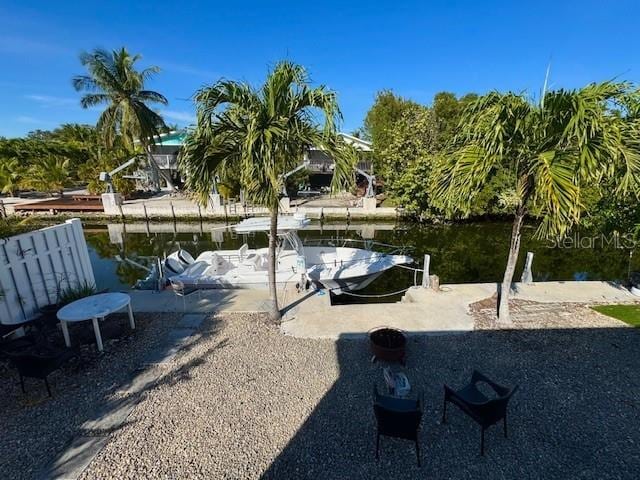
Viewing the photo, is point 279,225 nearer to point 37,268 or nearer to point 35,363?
point 37,268

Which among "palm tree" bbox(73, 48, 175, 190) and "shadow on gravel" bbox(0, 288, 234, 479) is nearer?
"shadow on gravel" bbox(0, 288, 234, 479)

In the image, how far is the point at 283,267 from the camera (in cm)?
966

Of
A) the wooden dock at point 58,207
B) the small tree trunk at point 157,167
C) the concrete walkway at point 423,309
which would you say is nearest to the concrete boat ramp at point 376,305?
the concrete walkway at point 423,309

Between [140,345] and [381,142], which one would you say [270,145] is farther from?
[381,142]

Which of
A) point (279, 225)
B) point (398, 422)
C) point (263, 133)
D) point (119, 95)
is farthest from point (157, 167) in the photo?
point (398, 422)

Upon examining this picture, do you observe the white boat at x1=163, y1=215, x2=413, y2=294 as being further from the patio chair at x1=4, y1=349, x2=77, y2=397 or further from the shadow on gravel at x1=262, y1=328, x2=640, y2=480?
the patio chair at x1=4, y1=349, x2=77, y2=397

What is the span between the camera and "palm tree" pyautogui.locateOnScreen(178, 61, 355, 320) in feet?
16.9

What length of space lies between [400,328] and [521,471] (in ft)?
10.3

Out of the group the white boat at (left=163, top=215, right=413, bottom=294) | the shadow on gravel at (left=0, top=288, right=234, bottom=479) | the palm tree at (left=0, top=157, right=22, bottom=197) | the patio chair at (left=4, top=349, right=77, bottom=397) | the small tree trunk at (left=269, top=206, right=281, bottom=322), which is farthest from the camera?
the palm tree at (left=0, top=157, right=22, bottom=197)

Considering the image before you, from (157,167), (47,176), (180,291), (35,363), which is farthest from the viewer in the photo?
(157,167)

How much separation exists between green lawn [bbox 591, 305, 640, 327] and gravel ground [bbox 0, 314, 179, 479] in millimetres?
9678

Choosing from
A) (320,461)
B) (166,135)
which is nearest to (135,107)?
(166,135)

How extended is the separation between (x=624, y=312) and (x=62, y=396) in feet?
35.7

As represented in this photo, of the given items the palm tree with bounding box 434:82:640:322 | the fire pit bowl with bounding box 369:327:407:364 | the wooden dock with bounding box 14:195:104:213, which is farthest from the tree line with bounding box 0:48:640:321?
the wooden dock with bounding box 14:195:104:213
